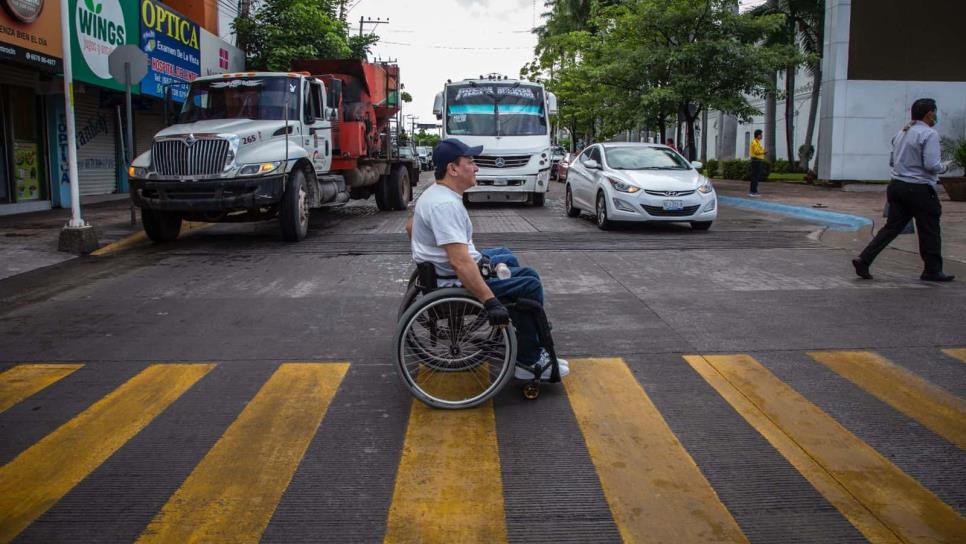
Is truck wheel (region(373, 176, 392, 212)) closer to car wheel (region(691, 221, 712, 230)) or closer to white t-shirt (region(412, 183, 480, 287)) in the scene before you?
car wheel (region(691, 221, 712, 230))

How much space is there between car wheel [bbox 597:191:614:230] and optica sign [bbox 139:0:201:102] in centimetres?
Result: 990

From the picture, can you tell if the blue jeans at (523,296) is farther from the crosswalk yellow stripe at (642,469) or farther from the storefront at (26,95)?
the storefront at (26,95)

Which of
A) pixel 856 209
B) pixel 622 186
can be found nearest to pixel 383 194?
pixel 622 186

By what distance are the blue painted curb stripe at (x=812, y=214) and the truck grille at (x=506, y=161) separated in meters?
5.49

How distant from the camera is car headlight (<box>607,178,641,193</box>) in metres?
13.6

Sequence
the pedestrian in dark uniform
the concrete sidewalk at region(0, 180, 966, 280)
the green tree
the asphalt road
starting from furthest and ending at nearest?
the green tree
the concrete sidewalk at region(0, 180, 966, 280)
the pedestrian in dark uniform
the asphalt road

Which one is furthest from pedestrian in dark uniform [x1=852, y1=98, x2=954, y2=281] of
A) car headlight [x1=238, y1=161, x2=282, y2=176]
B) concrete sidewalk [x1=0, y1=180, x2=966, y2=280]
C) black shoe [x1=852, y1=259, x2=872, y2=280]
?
car headlight [x1=238, y1=161, x2=282, y2=176]

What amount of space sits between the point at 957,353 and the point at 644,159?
30.7ft

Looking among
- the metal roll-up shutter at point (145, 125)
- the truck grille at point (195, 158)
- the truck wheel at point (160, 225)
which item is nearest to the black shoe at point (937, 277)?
the truck grille at point (195, 158)

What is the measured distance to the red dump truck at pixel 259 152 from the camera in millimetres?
11852

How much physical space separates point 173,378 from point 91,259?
21.7 feet

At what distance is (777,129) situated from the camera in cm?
4753

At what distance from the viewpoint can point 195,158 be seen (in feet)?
39.0

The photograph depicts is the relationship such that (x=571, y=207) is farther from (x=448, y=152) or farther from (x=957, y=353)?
(x=448, y=152)
